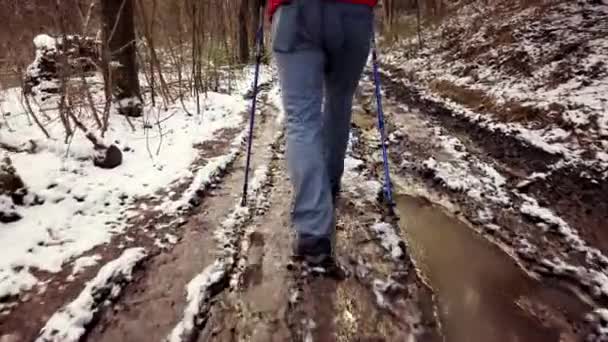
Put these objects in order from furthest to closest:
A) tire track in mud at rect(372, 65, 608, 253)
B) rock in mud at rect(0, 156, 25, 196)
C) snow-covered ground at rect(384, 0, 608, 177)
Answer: snow-covered ground at rect(384, 0, 608, 177) < tire track in mud at rect(372, 65, 608, 253) < rock in mud at rect(0, 156, 25, 196)

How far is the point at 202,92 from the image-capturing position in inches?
289

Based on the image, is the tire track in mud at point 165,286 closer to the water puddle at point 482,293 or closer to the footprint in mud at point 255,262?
the footprint in mud at point 255,262

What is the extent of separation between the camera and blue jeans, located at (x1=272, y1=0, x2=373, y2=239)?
2193 mm

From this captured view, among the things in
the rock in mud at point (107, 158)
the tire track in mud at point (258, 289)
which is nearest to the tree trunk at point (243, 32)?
the rock in mud at point (107, 158)

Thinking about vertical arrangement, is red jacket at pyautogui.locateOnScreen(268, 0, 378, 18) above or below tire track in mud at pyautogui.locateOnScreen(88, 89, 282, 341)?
above

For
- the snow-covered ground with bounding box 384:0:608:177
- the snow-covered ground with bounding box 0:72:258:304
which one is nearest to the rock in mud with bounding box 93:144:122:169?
the snow-covered ground with bounding box 0:72:258:304

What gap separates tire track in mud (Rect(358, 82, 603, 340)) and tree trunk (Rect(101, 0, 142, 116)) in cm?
323

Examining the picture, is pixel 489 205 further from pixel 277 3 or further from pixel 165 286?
pixel 165 286

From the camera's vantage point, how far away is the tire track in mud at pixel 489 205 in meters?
2.09

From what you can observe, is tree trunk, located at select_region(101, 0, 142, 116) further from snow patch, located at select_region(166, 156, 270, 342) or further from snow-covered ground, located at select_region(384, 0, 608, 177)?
snow-covered ground, located at select_region(384, 0, 608, 177)

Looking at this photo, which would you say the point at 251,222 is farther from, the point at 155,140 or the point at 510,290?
the point at 155,140

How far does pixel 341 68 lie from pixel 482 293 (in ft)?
4.69

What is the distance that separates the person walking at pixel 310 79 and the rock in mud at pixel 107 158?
211cm

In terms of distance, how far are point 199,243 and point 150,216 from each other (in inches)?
22.1
